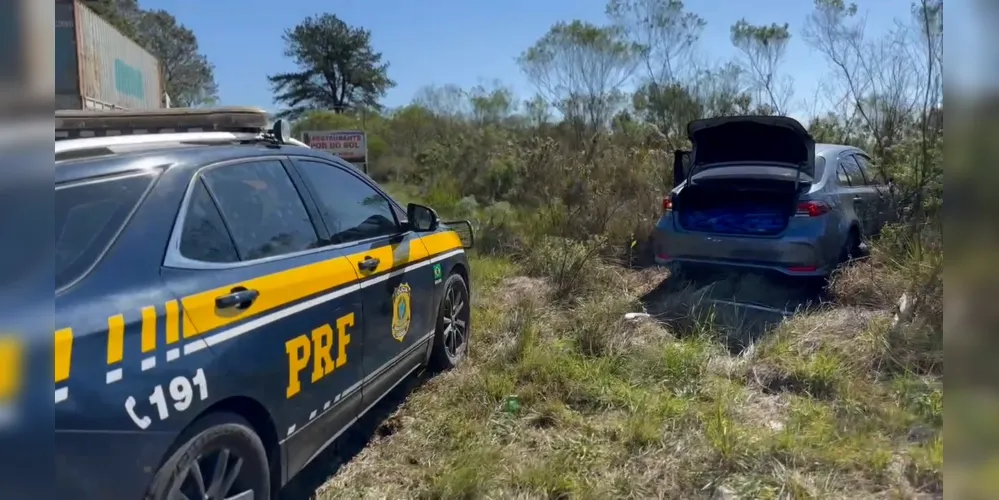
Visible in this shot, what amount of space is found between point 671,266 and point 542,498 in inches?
152

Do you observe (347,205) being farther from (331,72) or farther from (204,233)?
(331,72)

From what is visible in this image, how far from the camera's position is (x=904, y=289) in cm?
552

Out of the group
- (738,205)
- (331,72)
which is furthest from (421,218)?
(331,72)

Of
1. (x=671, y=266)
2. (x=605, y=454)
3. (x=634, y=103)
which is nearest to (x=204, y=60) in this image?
(x=634, y=103)

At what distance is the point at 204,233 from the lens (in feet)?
8.91

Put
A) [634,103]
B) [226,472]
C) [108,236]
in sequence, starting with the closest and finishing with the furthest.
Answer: [108,236], [226,472], [634,103]

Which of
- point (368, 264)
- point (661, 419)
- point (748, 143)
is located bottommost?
point (661, 419)

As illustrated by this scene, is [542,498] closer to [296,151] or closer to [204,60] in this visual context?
[296,151]

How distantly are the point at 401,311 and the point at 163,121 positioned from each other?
161 cm

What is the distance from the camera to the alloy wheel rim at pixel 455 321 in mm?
5074

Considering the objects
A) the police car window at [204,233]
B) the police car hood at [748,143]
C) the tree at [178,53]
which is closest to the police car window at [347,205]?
the police car window at [204,233]

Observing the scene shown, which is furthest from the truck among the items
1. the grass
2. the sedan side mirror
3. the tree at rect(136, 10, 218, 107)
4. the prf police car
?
the tree at rect(136, 10, 218, 107)

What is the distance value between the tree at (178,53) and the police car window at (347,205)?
3002 centimetres

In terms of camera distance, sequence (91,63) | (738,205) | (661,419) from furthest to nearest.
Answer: (91,63) < (738,205) < (661,419)
